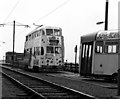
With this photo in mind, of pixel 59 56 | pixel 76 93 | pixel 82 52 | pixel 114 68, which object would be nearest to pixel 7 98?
pixel 76 93

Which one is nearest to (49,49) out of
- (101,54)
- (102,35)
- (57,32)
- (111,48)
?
(57,32)

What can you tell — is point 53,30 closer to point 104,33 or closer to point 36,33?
point 36,33

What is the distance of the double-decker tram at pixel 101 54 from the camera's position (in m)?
19.3

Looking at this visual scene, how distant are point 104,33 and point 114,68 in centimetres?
237

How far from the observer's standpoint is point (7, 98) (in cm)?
1118

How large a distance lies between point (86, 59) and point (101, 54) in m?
1.55

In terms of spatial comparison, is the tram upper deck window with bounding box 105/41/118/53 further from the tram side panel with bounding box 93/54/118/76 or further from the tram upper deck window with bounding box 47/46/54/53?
the tram upper deck window with bounding box 47/46/54/53

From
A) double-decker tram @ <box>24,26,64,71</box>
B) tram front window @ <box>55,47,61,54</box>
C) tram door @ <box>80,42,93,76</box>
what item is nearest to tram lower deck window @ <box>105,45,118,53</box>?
tram door @ <box>80,42,93,76</box>

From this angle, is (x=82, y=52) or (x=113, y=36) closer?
(x=113, y=36)

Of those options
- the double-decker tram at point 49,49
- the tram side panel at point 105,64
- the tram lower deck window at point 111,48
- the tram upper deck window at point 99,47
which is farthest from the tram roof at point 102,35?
the double-decker tram at point 49,49

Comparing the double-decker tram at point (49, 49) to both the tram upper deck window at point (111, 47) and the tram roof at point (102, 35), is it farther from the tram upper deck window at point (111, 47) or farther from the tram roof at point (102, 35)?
the tram upper deck window at point (111, 47)

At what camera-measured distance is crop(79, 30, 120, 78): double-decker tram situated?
1927 centimetres

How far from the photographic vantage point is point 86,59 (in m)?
21.2

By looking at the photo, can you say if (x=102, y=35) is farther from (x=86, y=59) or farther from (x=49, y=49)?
(x=49, y=49)
